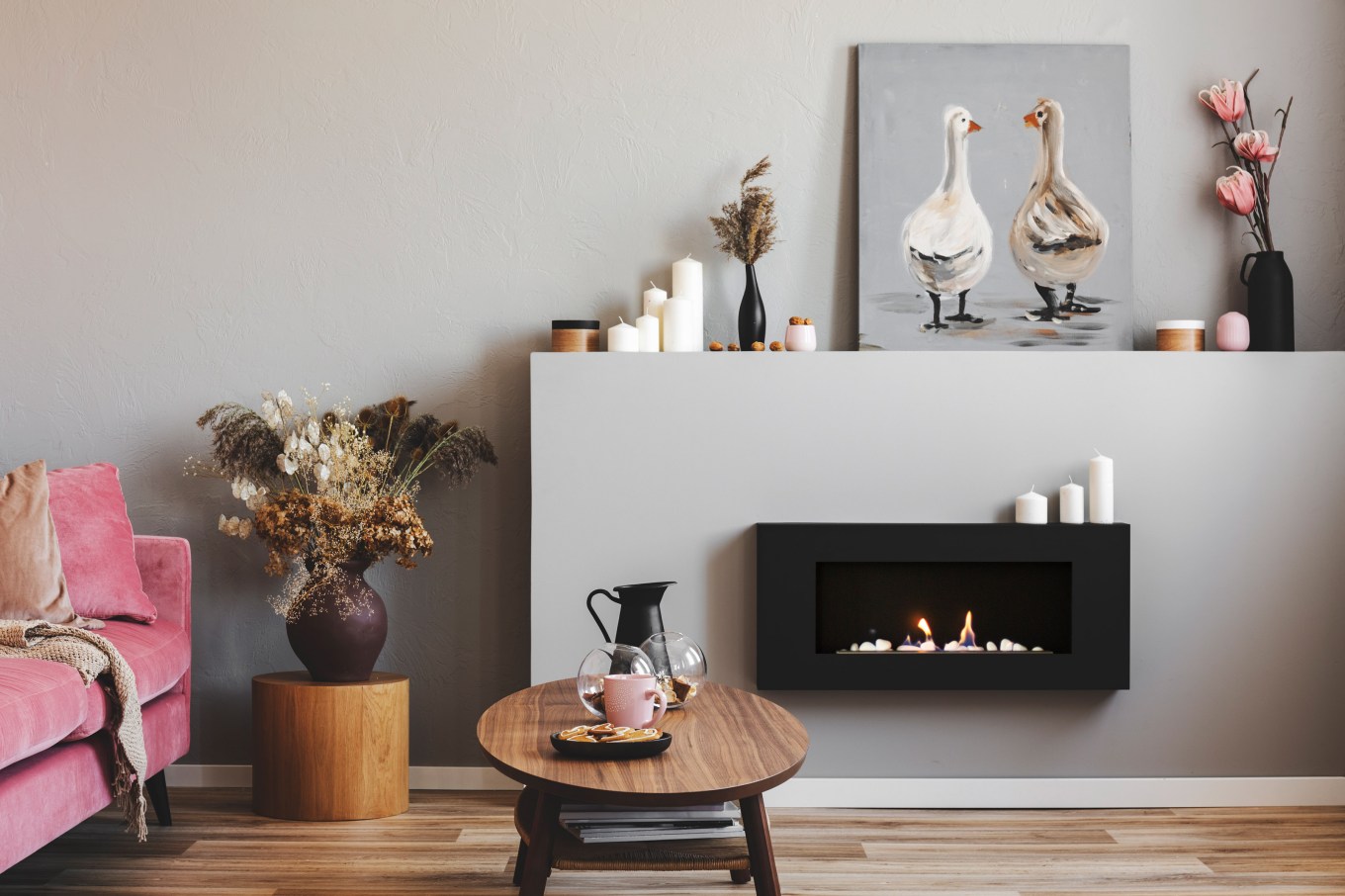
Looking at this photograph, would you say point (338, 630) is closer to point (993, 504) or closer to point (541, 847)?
point (541, 847)

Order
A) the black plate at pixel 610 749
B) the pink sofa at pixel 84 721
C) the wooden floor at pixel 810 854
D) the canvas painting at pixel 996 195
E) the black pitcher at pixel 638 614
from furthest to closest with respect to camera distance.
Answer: the canvas painting at pixel 996 195
the wooden floor at pixel 810 854
the black pitcher at pixel 638 614
the pink sofa at pixel 84 721
the black plate at pixel 610 749

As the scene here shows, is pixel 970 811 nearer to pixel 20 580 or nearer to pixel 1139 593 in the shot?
pixel 1139 593

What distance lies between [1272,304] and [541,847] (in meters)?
2.63

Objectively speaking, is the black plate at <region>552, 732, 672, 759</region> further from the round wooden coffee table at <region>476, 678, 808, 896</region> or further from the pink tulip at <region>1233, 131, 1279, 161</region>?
the pink tulip at <region>1233, 131, 1279, 161</region>

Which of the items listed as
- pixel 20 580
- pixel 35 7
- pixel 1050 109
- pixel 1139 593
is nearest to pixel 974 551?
pixel 1139 593

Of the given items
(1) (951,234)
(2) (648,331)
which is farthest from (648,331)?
(1) (951,234)

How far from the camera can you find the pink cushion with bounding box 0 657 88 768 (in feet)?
6.92

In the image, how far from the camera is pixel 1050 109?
3.40m

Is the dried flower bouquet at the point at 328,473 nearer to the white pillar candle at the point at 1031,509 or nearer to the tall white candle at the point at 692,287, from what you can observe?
the tall white candle at the point at 692,287

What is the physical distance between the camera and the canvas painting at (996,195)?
339 centimetres

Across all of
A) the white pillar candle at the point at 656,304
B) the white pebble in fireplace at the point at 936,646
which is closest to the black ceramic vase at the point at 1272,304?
the white pebble in fireplace at the point at 936,646

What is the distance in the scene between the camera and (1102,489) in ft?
10.5

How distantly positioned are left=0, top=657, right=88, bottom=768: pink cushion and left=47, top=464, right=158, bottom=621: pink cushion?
0.52m

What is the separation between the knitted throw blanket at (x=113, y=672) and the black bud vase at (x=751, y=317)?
1820 mm
